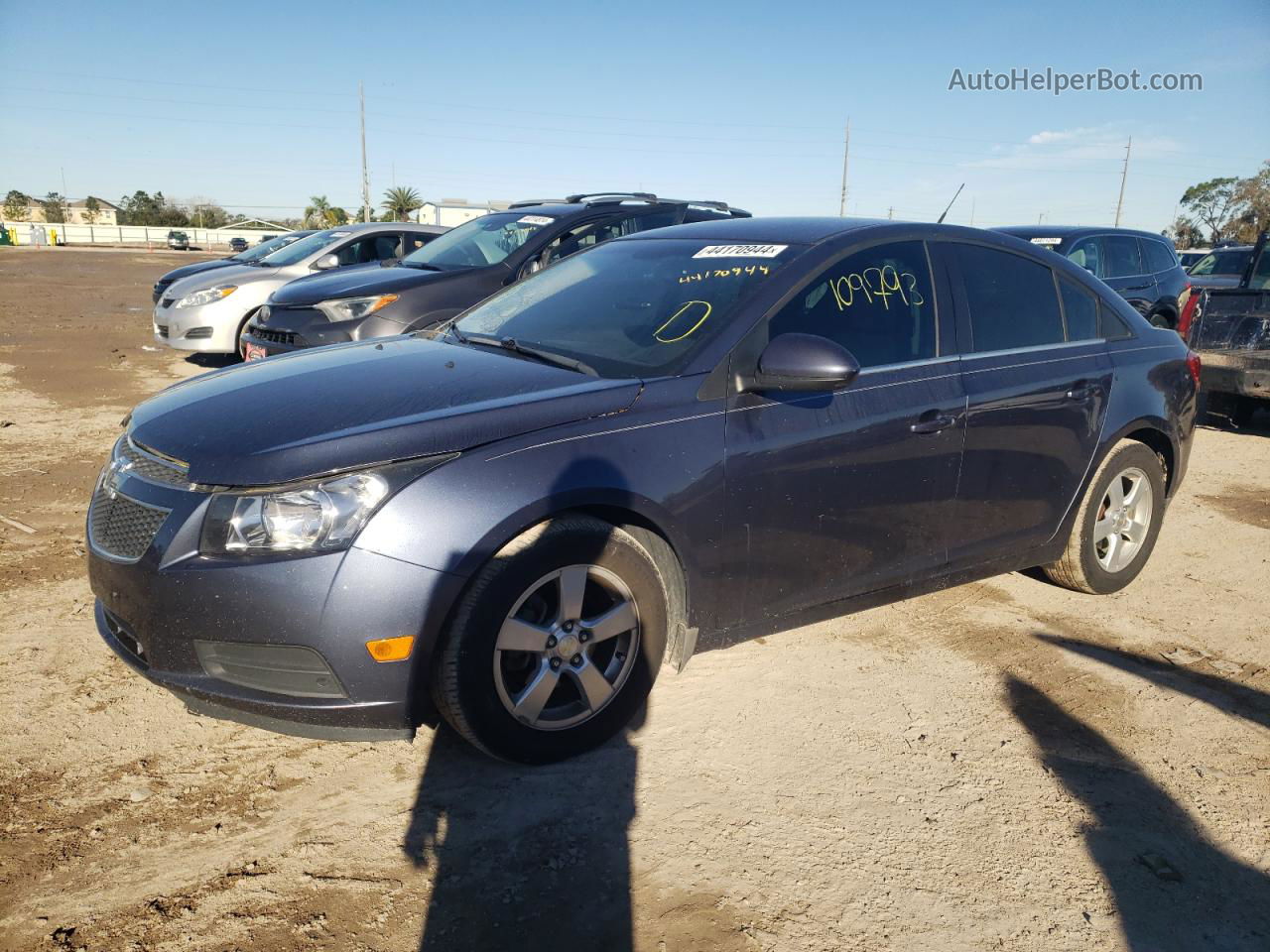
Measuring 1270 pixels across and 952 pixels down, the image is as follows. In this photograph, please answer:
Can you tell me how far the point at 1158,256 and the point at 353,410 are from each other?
11.0 m

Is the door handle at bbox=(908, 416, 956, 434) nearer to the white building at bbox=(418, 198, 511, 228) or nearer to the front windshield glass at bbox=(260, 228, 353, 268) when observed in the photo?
the front windshield glass at bbox=(260, 228, 353, 268)

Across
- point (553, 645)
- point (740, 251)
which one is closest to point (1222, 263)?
point (740, 251)

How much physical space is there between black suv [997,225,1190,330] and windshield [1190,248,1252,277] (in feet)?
12.4

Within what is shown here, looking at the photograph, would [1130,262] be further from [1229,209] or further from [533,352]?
[1229,209]

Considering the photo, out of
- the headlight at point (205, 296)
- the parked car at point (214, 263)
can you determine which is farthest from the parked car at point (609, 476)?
the parked car at point (214, 263)

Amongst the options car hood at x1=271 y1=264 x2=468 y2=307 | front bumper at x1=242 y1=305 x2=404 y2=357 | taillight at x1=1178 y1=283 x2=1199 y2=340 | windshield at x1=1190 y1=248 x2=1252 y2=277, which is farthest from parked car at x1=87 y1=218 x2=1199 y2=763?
windshield at x1=1190 y1=248 x2=1252 y2=277

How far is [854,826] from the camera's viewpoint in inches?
105

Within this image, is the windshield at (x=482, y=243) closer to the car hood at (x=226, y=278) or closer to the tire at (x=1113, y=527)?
the car hood at (x=226, y=278)

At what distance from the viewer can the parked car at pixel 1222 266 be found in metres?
13.6

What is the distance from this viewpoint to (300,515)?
8.21 ft

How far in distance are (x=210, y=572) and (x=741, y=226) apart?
8.42 ft

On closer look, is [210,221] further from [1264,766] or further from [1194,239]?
[1264,766]

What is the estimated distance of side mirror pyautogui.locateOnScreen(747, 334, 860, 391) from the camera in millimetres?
3031

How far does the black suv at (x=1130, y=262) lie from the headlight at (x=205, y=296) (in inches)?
333
